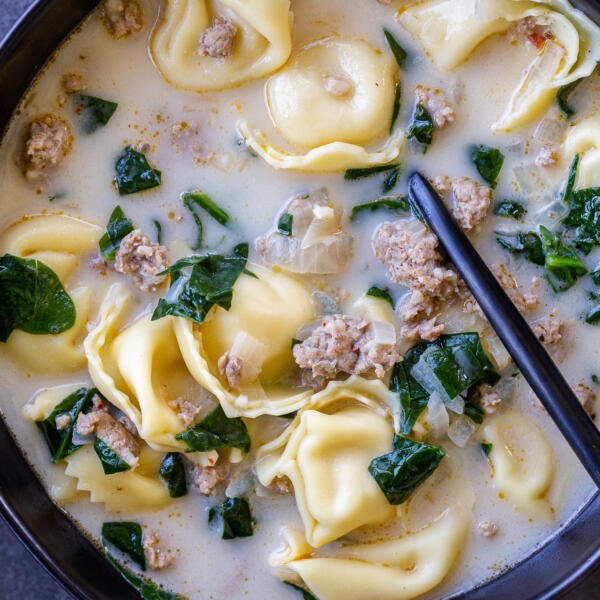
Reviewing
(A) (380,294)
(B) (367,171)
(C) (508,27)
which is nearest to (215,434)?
(A) (380,294)

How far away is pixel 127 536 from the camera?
4.42 metres

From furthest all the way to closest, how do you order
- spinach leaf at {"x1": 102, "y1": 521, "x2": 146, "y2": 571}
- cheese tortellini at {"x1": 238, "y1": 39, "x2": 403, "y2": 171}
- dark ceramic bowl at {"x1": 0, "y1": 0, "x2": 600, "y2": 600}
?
spinach leaf at {"x1": 102, "y1": 521, "x2": 146, "y2": 571} → cheese tortellini at {"x1": 238, "y1": 39, "x2": 403, "y2": 171} → dark ceramic bowl at {"x1": 0, "y1": 0, "x2": 600, "y2": 600}

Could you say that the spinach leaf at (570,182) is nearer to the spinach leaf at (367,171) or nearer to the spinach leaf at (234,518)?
the spinach leaf at (367,171)

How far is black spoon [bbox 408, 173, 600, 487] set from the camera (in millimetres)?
3758

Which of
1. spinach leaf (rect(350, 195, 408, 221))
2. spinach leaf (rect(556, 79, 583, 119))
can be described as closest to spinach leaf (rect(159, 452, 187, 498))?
spinach leaf (rect(350, 195, 408, 221))

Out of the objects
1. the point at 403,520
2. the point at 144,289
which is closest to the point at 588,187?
the point at 403,520

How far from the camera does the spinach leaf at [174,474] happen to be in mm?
4355

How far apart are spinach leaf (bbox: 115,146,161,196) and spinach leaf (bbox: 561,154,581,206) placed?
1.94 meters

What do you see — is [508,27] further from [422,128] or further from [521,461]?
[521,461]

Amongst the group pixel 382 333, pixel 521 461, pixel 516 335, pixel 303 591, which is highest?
pixel 516 335

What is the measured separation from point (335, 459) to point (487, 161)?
1.59 metres

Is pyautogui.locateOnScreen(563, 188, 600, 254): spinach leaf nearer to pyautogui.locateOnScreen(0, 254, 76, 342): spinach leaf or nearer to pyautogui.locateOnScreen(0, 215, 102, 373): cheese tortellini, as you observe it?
pyautogui.locateOnScreen(0, 215, 102, 373): cheese tortellini

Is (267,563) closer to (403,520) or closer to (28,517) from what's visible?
(403,520)

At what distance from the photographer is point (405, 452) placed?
417cm
